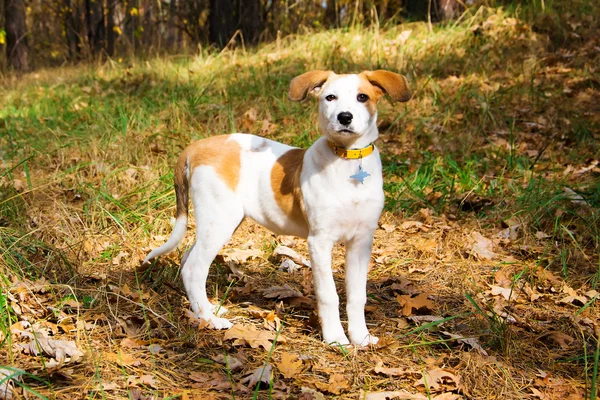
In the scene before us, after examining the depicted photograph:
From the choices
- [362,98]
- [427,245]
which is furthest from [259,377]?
[427,245]

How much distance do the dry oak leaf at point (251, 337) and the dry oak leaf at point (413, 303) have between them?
84 cm

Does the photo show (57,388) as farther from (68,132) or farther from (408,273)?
(68,132)

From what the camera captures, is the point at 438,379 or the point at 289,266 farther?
the point at 289,266

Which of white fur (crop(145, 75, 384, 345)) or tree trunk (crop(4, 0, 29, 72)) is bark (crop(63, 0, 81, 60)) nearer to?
tree trunk (crop(4, 0, 29, 72))

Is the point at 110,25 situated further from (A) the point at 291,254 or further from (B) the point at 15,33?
(A) the point at 291,254

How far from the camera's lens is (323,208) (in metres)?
3.16

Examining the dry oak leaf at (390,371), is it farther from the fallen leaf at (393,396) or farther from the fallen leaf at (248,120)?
the fallen leaf at (248,120)

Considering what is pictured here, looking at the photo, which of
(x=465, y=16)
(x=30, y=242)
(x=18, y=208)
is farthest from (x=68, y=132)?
(x=465, y=16)

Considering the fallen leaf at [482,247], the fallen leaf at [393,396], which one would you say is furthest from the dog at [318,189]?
the fallen leaf at [482,247]

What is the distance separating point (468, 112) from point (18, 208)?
4626 mm

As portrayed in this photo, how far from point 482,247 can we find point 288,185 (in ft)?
6.31

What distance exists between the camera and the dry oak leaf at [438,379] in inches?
112

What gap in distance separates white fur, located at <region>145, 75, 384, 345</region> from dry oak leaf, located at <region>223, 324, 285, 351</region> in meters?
0.11

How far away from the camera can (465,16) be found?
8719mm
